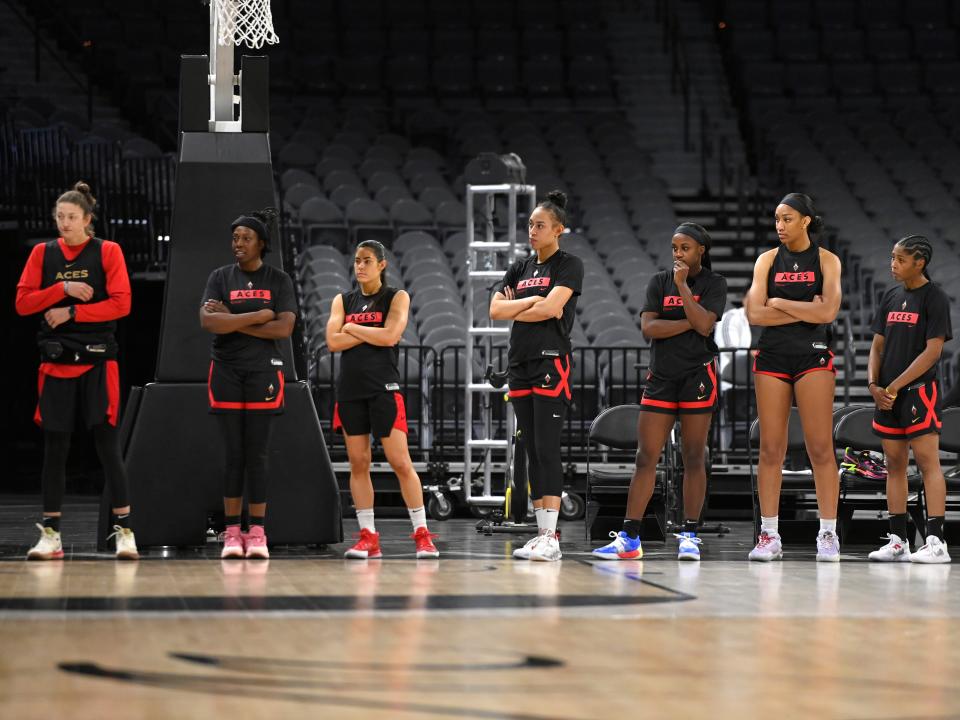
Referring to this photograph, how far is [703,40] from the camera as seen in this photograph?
18969 mm

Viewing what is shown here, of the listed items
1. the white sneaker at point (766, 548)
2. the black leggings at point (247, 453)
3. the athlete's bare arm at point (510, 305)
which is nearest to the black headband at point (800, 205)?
the athlete's bare arm at point (510, 305)

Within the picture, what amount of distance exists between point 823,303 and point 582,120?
1085 cm

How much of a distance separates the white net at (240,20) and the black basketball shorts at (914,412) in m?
3.57

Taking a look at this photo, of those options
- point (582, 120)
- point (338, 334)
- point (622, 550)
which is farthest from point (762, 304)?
point (582, 120)

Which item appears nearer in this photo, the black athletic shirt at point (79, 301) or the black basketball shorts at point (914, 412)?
the black athletic shirt at point (79, 301)

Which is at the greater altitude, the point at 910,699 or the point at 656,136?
the point at 656,136

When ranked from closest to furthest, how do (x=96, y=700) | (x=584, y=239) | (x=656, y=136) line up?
(x=96, y=700) < (x=584, y=239) < (x=656, y=136)

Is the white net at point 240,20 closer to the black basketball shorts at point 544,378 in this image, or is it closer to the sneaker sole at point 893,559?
the black basketball shorts at point 544,378

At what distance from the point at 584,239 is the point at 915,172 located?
424 cm

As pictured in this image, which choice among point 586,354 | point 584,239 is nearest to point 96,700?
point 586,354

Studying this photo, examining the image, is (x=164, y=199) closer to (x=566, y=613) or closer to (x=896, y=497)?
(x=896, y=497)

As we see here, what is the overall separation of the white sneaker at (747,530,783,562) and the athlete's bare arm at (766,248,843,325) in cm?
101

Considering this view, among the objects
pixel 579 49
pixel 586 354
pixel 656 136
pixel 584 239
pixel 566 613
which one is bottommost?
pixel 566 613

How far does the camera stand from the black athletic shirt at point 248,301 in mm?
6340
